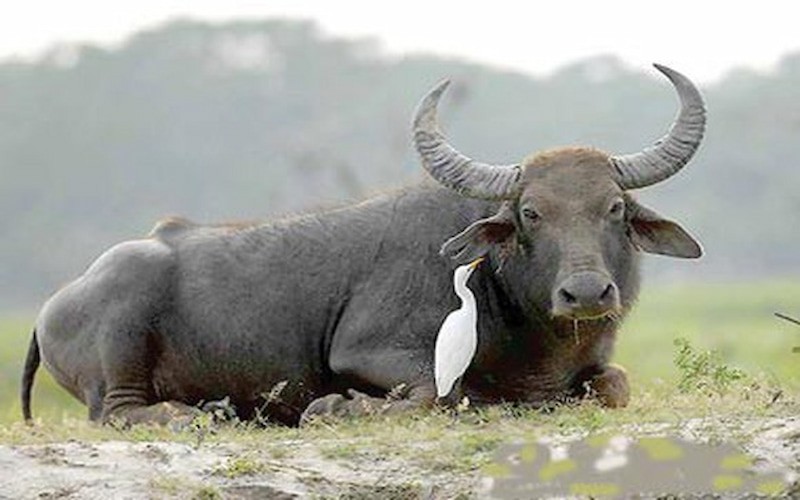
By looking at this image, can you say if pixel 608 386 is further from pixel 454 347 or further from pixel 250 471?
pixel 250 471

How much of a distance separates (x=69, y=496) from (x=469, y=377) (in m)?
2.56

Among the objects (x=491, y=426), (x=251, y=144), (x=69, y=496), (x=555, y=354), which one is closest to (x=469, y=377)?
(x=555, y=354)

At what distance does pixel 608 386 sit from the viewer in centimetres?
982

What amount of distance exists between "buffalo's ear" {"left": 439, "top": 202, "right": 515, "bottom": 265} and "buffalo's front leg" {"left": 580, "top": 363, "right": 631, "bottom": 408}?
77cm

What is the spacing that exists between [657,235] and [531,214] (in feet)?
2.20

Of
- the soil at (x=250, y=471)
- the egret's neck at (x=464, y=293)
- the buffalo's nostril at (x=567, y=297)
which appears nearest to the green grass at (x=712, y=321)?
the egret's neck at (x=464, y=293)

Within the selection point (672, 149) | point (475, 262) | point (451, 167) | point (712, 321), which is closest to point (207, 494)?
point (475, 262)

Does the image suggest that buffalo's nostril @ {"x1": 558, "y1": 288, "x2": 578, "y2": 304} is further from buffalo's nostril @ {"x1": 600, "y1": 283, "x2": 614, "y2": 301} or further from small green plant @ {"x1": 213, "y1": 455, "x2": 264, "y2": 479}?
small green plant @ {"x1": 213, "y1": 455, "x2": 264, "y2": 479}

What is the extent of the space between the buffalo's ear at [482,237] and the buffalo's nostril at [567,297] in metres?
0.59

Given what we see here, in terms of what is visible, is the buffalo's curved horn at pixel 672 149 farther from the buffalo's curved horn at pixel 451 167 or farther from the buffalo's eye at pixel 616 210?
the buffalo's curved horn at pixel 451 167

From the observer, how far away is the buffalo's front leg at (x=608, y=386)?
31.9ft

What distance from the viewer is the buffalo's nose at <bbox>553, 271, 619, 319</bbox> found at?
9031 millimetres

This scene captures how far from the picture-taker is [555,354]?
980cm

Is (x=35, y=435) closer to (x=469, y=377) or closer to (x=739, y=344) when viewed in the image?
(x=469, y=377)
